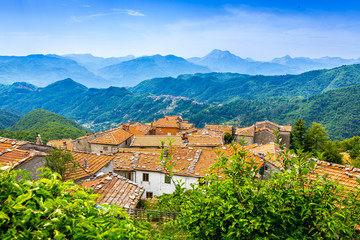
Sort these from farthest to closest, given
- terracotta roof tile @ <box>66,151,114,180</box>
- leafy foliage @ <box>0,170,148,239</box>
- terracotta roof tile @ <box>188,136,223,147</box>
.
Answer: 1. terracotta roof tile @ <box>188,136,223,147</box>
2. terracotta roof tile @ <box>66,151,114,180</box>
3. leafy foliage @ <box>0,170,148,239</box>

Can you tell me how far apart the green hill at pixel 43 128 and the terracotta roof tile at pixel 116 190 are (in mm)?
86370

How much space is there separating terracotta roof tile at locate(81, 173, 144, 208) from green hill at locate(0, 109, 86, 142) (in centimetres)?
8637

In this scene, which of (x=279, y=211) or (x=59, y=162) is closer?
(x=279, y=211)

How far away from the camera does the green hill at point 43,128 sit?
293 ft

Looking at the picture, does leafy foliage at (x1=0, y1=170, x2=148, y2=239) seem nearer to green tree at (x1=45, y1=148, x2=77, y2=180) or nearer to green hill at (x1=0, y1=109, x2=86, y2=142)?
green tree at (x1=45, y1=148, x2=77, y2=180)

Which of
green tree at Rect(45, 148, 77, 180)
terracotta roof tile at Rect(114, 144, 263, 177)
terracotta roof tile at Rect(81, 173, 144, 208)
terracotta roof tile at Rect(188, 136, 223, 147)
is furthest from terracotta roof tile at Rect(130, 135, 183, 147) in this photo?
green tree at Rect(45, 148, 77, 180)

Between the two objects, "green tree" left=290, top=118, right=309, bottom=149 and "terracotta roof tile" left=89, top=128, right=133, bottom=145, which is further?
"green tree" left=290, top=118, right=309, bottom=149

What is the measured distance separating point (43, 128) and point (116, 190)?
119m

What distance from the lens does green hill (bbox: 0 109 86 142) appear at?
8919 cm

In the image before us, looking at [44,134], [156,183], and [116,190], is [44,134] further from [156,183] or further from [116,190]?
[116,190]

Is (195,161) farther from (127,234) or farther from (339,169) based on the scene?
(127,234)

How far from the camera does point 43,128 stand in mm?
113062

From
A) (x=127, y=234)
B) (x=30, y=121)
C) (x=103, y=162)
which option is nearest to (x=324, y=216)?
(x=127, y=234)

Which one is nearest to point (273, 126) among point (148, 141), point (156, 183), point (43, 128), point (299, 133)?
point (299, 133)
